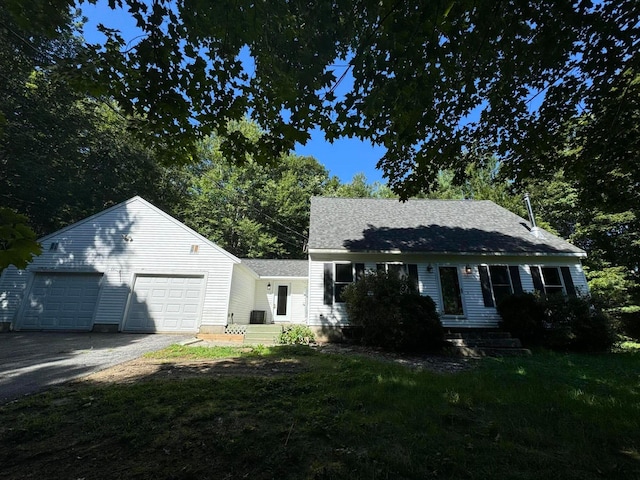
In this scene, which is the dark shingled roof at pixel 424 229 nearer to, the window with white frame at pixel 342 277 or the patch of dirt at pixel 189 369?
the window with white frame at pixel 342 277

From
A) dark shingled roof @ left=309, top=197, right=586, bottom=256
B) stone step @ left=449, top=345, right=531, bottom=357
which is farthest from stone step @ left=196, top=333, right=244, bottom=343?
stone step @ left=449, top=345, right=531, bottom=357

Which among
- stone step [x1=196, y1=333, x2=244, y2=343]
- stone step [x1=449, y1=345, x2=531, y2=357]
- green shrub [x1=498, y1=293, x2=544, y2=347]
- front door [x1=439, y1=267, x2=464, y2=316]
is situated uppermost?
front door [x1=439, y1=267, x2=464, y2=316]

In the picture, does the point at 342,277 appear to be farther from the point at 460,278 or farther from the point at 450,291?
the point at 460,278

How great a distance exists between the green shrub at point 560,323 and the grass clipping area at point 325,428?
4663mm

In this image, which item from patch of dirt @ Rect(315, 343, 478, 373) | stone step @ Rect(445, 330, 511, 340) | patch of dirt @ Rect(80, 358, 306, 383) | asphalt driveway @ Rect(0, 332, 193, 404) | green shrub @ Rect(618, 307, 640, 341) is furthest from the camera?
green shrub @ Rect(618, 307, 640, 341)

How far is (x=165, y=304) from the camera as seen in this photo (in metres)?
12.3

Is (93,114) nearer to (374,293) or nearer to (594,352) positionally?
(374,293)

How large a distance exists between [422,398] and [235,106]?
5142 millimetres

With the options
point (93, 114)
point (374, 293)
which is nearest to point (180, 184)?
point (93, 114)

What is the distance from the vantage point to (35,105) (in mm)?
16828

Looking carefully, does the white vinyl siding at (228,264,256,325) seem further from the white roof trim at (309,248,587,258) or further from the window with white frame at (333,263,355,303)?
the window with white frame at (333,263,355,303)

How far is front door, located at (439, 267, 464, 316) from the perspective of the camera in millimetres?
11422

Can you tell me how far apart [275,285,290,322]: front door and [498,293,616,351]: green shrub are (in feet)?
36.7

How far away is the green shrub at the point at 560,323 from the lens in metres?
9.20
